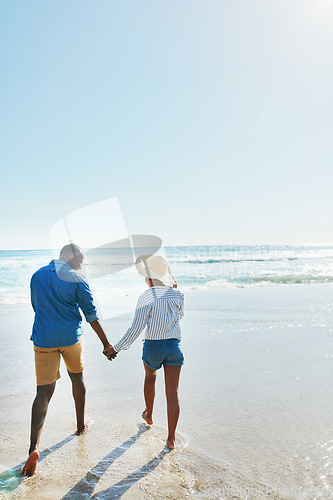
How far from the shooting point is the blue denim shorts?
2.97 m

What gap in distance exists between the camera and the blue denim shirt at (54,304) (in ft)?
9.47

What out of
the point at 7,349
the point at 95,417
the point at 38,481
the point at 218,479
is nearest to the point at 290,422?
the point at 218,479

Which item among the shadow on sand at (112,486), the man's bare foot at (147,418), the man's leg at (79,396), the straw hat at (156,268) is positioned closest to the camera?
the shadow on sand at (112,486)

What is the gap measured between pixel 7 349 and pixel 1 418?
2.69m

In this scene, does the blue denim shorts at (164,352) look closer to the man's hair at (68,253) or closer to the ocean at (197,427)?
the ocean at (197,427)

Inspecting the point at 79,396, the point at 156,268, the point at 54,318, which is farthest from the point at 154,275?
the point at 79,396

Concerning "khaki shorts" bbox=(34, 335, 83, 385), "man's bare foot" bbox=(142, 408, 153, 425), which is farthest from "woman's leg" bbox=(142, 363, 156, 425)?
"khaki shorts" bbox=(34, 335, 83, 385)

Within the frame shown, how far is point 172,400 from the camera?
299cm

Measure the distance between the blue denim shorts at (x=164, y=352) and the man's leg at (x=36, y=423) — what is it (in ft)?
2.99

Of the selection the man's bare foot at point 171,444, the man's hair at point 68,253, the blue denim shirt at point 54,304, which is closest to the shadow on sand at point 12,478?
the blue denim shirt at point 54,304

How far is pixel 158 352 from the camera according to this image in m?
2.97

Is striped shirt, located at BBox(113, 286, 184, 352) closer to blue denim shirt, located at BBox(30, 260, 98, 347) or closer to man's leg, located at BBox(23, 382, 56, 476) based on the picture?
blue denim shirt, located at BBox(30, 260, 98, 347)

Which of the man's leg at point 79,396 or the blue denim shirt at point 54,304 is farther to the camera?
the man's leg at point 79,396

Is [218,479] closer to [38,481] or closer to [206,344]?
[38,481]
